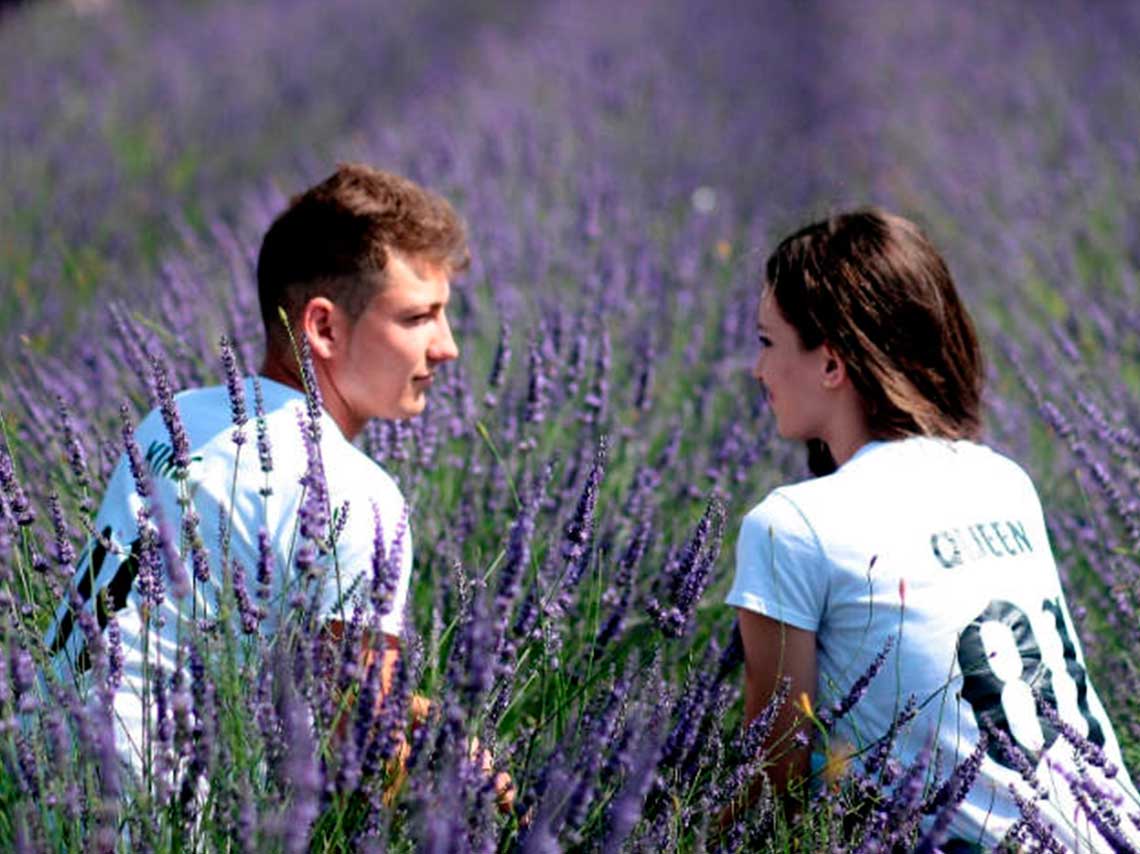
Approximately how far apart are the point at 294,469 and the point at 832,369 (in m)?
Result: 0.87

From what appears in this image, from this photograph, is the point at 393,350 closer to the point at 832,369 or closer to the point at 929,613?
the point at 832,369

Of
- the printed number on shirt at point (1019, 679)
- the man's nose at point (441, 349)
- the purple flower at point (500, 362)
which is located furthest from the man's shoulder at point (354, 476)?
the printed number on shirt at point (1019, 679)

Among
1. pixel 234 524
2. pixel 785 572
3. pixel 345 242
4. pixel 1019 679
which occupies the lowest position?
pixel 1019 679

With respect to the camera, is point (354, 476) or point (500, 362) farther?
point (500, 362)

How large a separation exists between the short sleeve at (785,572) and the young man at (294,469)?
0.50 metres

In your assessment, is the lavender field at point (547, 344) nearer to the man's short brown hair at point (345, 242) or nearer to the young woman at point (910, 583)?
the young woman at point (910, 583)

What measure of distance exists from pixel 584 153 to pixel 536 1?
18.5ft

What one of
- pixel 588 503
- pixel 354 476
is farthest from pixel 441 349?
pixel 588 503

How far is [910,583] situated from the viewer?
2.38 metres

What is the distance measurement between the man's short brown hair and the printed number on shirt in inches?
44.9

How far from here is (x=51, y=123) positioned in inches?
281

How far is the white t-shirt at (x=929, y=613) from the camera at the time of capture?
2322 millimetres

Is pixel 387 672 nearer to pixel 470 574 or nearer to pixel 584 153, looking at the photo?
pixel 470 574

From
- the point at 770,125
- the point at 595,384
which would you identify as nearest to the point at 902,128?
the point at 770,125
